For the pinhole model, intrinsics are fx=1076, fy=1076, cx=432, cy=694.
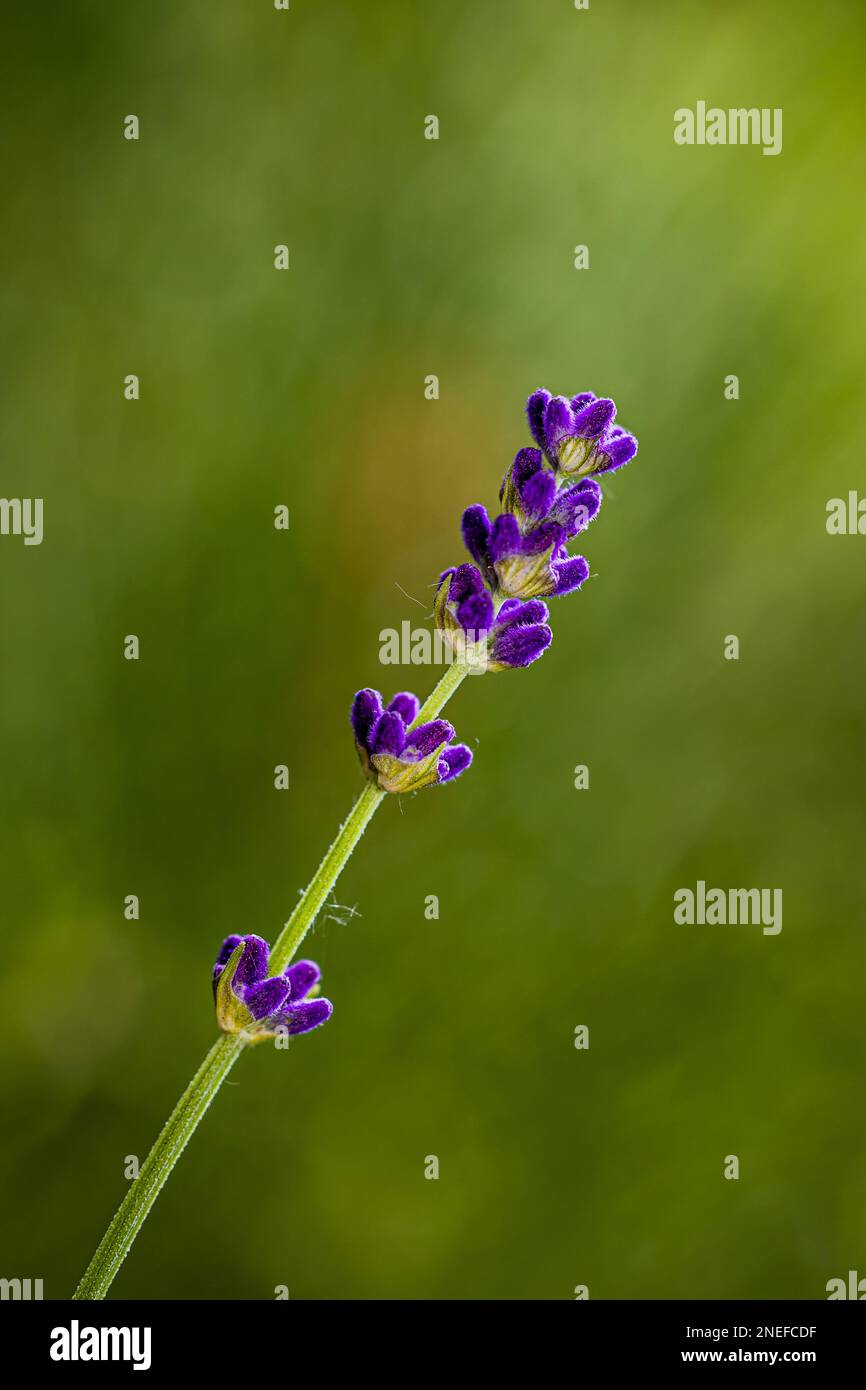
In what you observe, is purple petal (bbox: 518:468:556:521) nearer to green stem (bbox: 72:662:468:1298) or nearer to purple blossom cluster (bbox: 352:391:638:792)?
purple blossom cluster (bbox: 352:391:638:792)

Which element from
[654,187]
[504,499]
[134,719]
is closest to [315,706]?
[134,719]

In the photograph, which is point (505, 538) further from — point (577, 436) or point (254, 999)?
point (254, 999)

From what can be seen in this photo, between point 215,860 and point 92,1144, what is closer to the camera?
point 92,1144

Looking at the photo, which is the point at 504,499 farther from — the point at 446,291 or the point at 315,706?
the point at 446,291

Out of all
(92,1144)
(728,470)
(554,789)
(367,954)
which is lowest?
(92,1144)

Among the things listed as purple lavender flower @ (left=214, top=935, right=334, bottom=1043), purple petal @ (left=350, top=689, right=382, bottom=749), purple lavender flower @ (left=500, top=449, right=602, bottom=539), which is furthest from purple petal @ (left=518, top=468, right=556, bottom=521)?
purple lavender flower @ (left=214, top=935, right=334, bottom=1043)

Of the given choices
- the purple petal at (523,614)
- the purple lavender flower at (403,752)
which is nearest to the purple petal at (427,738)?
the purple lavender flower at (403,752)

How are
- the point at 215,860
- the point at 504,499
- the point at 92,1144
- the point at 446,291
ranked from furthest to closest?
1. the point at 446,291
2. the point at 215,860
3. the point at 92,1144
4. the point at 504,499
